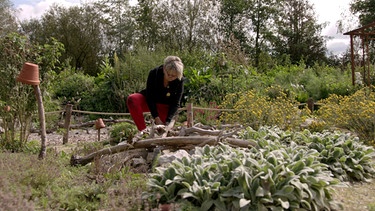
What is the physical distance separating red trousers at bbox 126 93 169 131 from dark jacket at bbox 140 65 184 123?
13 cm

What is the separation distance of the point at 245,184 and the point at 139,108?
291 centimetres

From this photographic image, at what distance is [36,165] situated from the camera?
420 centimetres

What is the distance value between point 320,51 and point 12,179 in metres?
25.4

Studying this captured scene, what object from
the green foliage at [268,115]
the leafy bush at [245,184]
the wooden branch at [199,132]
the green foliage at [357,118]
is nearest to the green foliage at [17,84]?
the wooden branch at [199,132]

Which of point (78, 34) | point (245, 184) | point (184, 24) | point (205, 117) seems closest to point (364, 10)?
point (184, 24)

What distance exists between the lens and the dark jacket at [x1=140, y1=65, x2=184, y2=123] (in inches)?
226

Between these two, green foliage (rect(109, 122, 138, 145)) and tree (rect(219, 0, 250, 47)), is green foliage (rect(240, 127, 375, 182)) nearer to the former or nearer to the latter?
green foliage (rect(109, 122, 138, 145))

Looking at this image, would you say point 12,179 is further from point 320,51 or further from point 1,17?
point 320,51

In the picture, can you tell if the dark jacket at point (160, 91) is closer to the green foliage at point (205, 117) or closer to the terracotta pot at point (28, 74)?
the terracotta pot at point (28, 74)

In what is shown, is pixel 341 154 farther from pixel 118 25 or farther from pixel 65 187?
pixel 118 25

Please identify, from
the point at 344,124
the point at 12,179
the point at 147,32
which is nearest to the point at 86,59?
the point at 147,32

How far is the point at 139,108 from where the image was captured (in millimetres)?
5902

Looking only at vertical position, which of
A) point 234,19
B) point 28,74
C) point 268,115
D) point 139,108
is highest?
point 234,19

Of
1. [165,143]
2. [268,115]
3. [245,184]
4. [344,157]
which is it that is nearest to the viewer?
[245,184]
